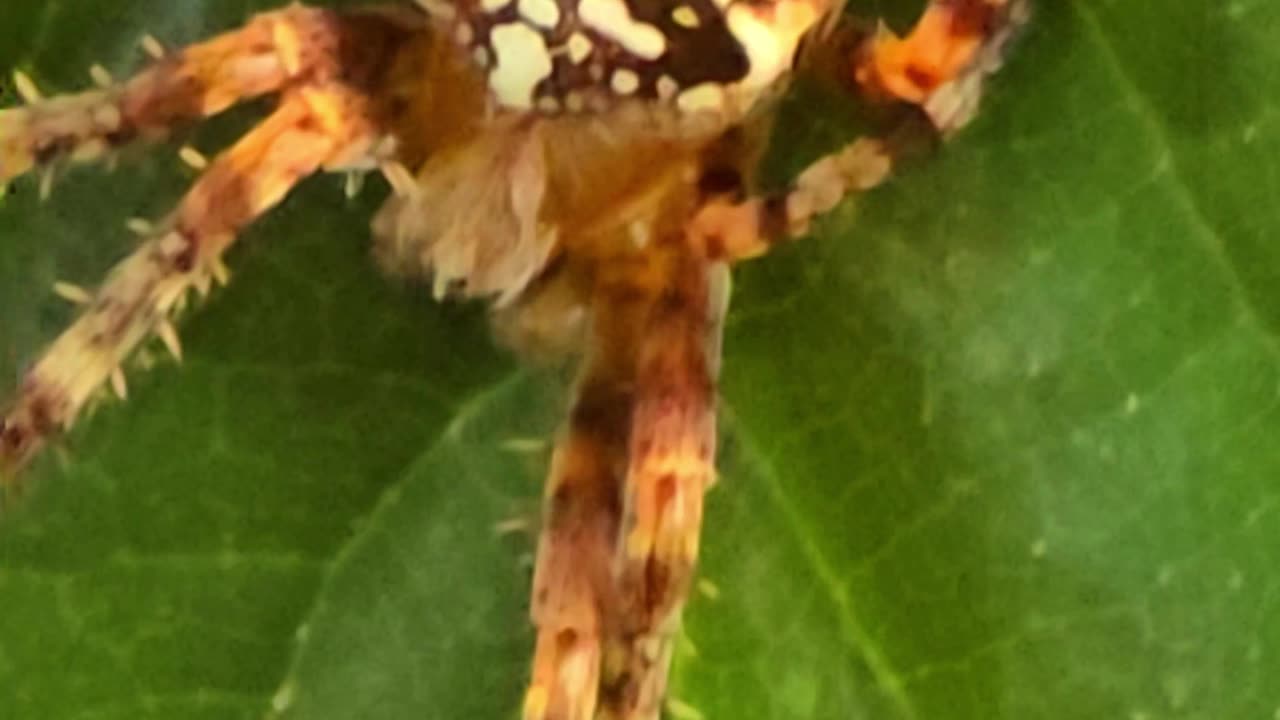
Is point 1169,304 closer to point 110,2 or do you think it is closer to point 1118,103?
point 1118,103

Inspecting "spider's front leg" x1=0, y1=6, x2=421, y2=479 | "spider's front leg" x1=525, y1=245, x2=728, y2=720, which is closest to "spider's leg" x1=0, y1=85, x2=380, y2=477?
"spider's front leg" x1=0, y1=6, x2=421, y2=479

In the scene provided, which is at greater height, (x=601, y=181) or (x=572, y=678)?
(x=601, y=181)

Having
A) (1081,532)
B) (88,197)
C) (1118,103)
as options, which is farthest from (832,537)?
(88,197)

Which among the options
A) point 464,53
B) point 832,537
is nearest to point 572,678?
point 832,537

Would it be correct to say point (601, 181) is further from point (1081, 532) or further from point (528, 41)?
point (1081, 532)

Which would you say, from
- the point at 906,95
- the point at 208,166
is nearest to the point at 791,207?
the point at 906,95
